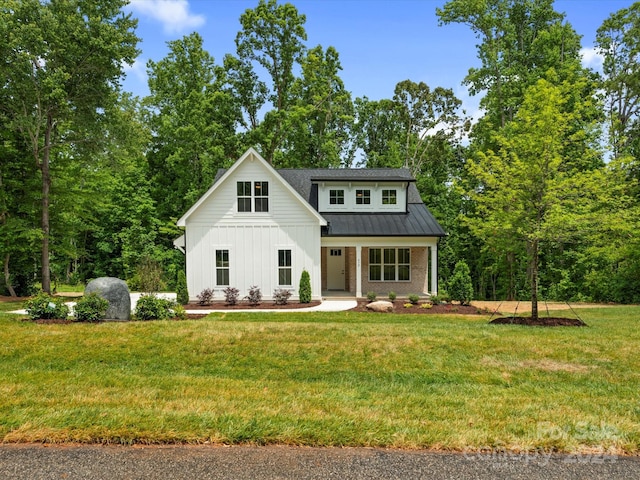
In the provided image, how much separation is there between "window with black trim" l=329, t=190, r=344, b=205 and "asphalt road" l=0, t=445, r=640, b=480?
55.9ft

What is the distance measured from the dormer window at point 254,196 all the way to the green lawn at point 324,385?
27.0 feet

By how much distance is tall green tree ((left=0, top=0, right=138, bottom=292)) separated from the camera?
58.9ft

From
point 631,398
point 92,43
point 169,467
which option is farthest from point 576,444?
point 92,43

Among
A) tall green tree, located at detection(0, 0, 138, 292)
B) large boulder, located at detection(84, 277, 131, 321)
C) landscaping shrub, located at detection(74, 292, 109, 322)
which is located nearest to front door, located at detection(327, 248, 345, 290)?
large boulder, located at detection(84, 277, 131, 321)

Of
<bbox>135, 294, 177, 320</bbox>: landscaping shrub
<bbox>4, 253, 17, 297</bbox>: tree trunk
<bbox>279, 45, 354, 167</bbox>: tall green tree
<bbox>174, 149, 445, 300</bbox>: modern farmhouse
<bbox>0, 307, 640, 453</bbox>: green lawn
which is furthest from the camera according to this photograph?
<bbox>279, 45, 354, 167</bbox>: tall green tree

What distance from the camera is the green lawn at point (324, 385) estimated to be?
4.06 meters

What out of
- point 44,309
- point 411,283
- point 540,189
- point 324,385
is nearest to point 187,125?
point 411,283

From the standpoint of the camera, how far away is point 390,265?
20031 mm

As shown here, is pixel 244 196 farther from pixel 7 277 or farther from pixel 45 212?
pixel 7 277

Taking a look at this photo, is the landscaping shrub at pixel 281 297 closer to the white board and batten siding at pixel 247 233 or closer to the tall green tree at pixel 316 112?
the white board and batten siding at pixel 247 233

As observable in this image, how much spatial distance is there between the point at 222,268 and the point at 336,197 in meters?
6.64

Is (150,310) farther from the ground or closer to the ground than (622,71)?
closer to the ground

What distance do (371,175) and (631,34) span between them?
21.0 meters

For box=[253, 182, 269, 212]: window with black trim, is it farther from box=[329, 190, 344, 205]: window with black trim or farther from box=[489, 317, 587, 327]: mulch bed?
box=[489, 317, 587, 327]: mulch bed
